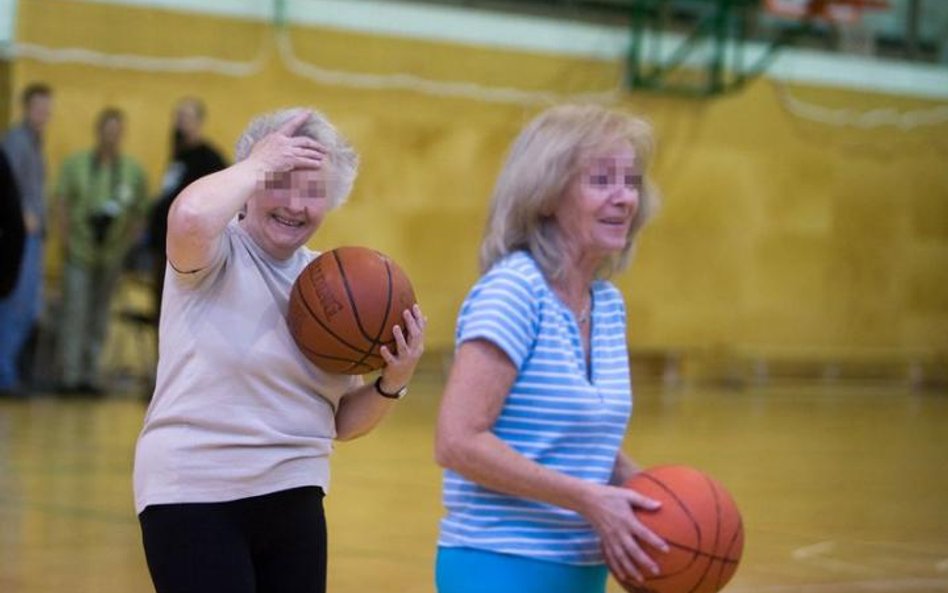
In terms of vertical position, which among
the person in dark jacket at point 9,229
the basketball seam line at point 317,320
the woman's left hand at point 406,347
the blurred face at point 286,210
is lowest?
the person in dark jacket at point 9,229

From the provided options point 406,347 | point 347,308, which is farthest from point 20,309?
point 347,308

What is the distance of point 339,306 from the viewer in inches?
118

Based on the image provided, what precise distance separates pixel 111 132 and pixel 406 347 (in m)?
9.95

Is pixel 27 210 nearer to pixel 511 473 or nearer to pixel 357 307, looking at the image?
pixel 357 307

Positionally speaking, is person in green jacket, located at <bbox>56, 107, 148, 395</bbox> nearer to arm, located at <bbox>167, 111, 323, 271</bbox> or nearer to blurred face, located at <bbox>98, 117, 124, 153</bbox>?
blurred face, located at <bbox>98, 117, 124, 153</bbox>

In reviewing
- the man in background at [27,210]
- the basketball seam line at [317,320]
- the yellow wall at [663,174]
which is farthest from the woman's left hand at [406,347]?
the yellow wall at [663,174]

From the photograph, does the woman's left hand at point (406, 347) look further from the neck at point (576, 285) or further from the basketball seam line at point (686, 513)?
the basketball seam line at point (686, 513)

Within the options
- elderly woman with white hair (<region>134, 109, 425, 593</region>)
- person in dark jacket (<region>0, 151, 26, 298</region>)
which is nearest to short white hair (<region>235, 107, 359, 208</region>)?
elderly woman with white hair (<region>134, 109, 425, 593</region>)

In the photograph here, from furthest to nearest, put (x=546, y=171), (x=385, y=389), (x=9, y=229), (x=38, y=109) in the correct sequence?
(x=38, y=109)
(x=9, y=229)
(x=385, y=389)
(x=546, y=171)

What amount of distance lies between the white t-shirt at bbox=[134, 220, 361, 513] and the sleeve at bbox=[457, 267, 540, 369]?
37 cm

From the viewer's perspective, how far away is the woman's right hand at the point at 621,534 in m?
2.79

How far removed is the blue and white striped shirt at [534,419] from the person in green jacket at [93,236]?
33.5 feet

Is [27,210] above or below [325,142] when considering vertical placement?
below

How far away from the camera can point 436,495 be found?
26.2 feet
